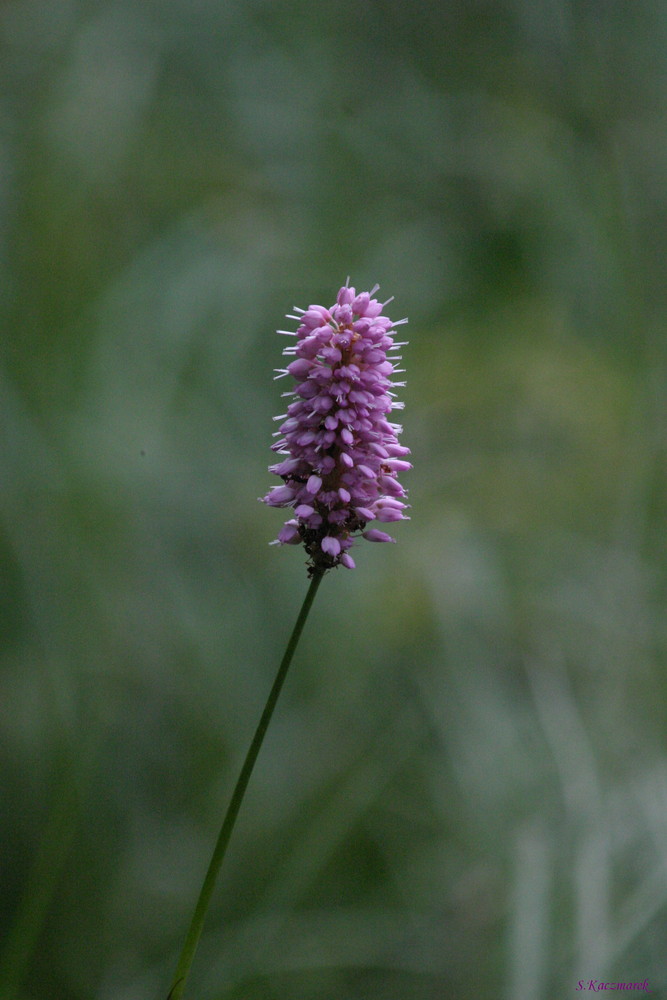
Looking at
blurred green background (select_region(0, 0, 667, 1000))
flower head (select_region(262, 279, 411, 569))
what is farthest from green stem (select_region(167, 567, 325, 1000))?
blurred green background (select_region(0, 0, 667, 1000))

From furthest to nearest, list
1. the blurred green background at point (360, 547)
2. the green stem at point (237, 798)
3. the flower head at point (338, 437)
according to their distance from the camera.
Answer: the blurred green background at point (360, 547) < the flower head at point (338, 437) < the green stem at point (237, 798)

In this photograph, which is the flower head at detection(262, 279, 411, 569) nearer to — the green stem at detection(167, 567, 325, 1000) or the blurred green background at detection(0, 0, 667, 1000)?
the green stem at detection(167, 567, 325, 1000)

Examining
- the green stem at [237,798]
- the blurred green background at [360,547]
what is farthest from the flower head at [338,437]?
the blurred green background at [360,547]

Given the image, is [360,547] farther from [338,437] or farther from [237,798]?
[237,798]

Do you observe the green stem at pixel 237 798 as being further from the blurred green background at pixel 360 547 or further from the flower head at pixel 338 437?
the blurred green background at pixel 360 547

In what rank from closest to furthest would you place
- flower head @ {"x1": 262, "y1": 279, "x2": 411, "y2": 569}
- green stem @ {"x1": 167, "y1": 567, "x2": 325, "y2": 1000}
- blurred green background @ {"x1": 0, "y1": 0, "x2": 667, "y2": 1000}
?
green stem @ {"x1": 167, "y1": 567, "x2": 325, "y2": 1000}
flower head @ {"x1": 262, "y1": 279, "x2": 411, "y2": 569}
blurred green background @ {"x1": 0, "y1": 0, "x2": 667, "y2": 1000}

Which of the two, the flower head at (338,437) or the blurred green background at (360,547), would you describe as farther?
the blurred green background at (360,547)

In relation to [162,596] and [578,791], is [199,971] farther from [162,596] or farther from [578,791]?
[162,596]

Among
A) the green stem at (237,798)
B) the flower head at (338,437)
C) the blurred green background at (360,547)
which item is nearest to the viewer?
the green stem at (237,798)
